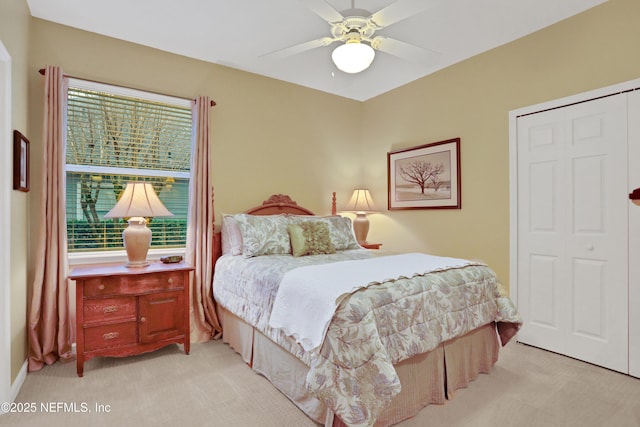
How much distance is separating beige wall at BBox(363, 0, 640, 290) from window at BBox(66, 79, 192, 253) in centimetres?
251

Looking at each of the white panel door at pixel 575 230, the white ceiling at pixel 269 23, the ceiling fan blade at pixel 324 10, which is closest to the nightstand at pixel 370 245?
the white panel door at pixel 575 230

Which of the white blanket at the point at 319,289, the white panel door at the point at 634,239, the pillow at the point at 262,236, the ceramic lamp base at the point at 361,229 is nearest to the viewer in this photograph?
the white blanket at the point at 319,289

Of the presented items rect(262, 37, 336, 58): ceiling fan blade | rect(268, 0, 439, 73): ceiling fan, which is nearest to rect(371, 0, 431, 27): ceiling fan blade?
rect(268, 0, 439, 73): ceiling fan

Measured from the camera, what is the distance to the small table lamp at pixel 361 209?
174 inches

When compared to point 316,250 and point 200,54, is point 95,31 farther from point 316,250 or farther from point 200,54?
point 316,250

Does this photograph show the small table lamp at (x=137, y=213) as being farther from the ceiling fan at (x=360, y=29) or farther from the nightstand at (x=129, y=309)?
the ceiling fan at (x=360, y=29)

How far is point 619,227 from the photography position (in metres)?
2.62

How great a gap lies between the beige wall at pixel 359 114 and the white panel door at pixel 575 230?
8.2 inches

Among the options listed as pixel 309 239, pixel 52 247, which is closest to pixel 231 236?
pixel 309 239

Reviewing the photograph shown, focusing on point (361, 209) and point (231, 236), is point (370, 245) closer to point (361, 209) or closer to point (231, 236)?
point (361, 209)

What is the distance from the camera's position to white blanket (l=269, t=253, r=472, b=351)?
179 cm

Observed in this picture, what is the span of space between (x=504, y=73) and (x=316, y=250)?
2.48m

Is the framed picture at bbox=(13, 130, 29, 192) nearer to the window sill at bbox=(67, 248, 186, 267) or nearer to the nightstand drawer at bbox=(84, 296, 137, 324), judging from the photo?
the window sill at bbox=(67, 248, 186, 267)

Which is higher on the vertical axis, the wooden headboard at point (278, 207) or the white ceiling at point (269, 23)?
the white ceiling at point (269, 23)
